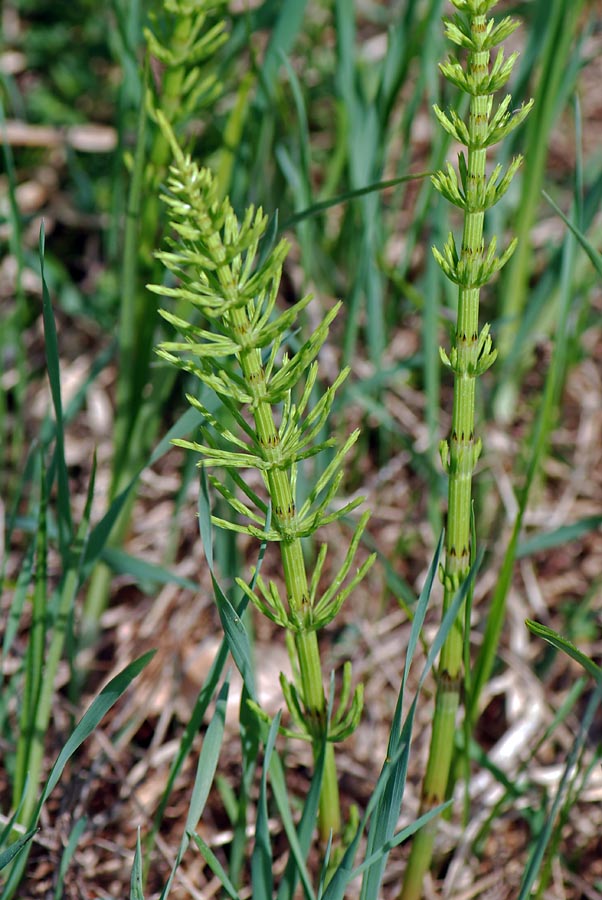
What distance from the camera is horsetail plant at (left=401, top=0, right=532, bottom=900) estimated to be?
75 cm

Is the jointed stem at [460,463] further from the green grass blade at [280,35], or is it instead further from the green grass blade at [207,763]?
the green grass blade at [280,35]

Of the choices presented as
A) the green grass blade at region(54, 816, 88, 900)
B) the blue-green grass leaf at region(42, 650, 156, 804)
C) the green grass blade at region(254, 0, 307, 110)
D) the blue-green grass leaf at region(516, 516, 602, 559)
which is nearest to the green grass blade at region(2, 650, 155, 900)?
the blue-green grass leaf at region(42, 650, 156, 804)

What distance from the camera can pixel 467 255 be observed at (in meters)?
0.79

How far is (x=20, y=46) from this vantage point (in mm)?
2350

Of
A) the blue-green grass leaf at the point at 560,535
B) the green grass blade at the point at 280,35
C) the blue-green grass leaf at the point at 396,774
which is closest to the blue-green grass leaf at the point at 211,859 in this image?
the blue-green grass leaf at the point at 396,774

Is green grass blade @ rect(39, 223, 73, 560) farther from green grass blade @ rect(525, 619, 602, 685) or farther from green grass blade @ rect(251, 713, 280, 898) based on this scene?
green grass blade @ rect(525, 619, 602, 685)

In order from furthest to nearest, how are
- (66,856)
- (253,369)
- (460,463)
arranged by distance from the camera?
(66,856)
(460,463)
(253,369)

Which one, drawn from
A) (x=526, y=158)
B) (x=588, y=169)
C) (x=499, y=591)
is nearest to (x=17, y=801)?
(x=499, y=591)

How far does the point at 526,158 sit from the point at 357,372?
547mm

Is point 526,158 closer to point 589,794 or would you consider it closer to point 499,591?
point 499,591

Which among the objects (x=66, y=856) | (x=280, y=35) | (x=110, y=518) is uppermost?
(x=280, y=35)

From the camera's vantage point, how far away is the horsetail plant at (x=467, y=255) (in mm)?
750

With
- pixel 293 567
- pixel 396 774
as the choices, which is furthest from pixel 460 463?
pixel 396 774

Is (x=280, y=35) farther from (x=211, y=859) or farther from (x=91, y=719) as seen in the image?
(x=211, y=859)
